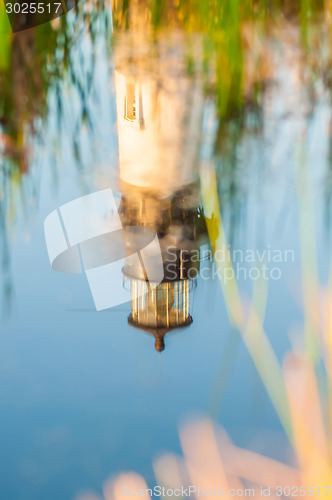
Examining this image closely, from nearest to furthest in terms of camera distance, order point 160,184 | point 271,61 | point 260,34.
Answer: point 160,184 < point 271,61 < point 260,34

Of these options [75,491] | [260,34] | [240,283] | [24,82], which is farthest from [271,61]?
[75,491]

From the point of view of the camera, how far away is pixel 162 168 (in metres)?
2.19

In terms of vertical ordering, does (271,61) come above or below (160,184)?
above

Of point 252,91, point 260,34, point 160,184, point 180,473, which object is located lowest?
point 180,473

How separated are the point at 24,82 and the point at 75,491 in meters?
1.74

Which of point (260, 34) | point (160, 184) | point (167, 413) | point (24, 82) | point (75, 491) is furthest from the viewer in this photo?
point (260, 34)

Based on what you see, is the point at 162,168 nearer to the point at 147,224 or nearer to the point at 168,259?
the point at 147,224

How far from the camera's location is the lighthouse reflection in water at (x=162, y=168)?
1.69 metres

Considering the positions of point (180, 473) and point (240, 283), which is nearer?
point (180, 473)

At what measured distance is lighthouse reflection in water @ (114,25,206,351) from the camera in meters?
1.69

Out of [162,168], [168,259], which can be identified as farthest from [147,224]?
[162,168]

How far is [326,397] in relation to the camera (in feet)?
4.71

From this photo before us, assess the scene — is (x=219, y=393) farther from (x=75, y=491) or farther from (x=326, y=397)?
(x=75, y=491)

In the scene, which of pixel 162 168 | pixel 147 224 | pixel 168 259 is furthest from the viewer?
pixel 162 168
